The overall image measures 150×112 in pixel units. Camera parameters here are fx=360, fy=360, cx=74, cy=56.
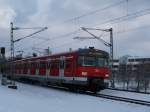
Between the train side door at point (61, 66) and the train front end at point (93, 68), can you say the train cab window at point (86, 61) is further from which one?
the train side door at point (61, 66)

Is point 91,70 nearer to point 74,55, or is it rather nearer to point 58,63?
point 74,55

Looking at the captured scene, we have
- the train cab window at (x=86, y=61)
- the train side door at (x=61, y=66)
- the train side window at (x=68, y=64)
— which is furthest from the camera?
the train side door at (x=61, y=66)

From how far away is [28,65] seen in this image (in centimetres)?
3825

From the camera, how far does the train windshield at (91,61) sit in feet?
81.7

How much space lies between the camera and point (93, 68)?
25.0 meters

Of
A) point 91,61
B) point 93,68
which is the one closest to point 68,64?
point 91,61

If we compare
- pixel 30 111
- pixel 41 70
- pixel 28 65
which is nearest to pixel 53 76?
pixel 41 70

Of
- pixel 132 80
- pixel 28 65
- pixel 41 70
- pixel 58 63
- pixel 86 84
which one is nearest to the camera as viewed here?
pixel 86 84

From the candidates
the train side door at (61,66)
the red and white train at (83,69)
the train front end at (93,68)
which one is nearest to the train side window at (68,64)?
the red and white train at (83,69)

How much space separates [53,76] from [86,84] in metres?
5.20

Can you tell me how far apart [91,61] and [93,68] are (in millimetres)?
558

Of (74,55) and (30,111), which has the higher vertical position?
(74,55)

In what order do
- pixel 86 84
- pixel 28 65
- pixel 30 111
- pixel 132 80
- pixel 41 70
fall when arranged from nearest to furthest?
1. pixel 30 111
2. pixel 86 84
3. pixel 41 70
4. pixel 28 65
5. pixel 132 80

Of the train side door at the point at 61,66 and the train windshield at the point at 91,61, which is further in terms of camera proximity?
the train side door at the point at 61,66
